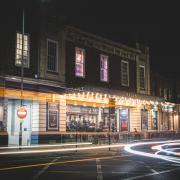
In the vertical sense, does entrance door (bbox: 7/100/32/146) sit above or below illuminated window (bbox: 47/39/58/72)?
below

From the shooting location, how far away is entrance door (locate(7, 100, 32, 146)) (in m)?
30.7

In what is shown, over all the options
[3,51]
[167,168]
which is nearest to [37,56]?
[3,51]

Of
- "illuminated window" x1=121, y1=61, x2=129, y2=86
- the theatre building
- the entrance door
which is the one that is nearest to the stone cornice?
the theatre building

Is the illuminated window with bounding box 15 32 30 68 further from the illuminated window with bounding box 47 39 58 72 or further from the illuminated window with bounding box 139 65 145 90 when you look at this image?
the illuminated window with bounding box 139 65 145 90

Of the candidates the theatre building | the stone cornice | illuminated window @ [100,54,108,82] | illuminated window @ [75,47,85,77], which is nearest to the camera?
the theatre building

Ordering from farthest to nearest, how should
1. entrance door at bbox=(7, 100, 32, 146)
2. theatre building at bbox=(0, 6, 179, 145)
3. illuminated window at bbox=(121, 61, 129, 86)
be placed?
illuminated window at bbox=(121, 61, 129, 86) < entrance door at bbox=(7, 100, 32, 146) < theatre building at bbox=(0, 6, 179, 145)

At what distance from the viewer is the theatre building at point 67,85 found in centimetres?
2947

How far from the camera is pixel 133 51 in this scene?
43688 millimetres

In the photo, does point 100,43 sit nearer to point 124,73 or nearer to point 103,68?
point 103,68

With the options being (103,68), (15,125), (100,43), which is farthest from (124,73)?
(15,125)

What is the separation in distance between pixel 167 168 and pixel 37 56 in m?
19.3

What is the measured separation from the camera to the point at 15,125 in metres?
31.6

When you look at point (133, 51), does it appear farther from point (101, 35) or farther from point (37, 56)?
point (37, 56)

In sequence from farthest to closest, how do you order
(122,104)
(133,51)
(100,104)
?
(133,51) < (122,104) < (100,104)
